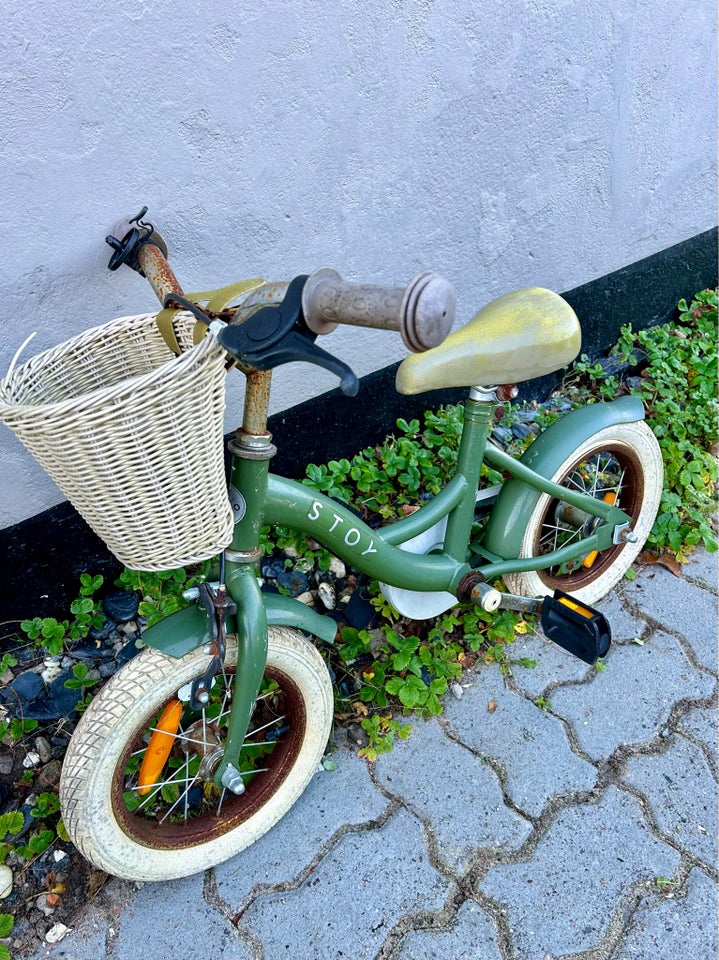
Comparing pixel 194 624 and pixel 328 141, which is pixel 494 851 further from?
pixel 328 141

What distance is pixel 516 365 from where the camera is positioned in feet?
5.43

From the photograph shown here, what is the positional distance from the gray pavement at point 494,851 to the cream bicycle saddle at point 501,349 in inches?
36.7

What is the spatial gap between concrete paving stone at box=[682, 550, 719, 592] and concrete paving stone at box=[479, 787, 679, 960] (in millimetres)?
938

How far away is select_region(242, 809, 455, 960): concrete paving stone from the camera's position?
4.99 ft

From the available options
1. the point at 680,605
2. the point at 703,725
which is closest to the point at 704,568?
the point at 680,605

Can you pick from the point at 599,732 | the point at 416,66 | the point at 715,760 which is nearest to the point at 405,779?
the point at 599,732

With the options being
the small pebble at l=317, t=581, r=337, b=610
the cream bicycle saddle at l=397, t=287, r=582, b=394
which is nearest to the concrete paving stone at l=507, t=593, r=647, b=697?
the small pebble at l=317, t=581, r=337, b=610

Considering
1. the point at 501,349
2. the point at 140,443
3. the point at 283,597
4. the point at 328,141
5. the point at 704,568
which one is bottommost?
the point at 704,568

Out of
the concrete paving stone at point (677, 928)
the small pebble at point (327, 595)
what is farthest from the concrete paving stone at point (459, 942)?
the small pebble at point (327, 595)

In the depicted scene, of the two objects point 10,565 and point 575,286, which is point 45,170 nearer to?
point 10,565

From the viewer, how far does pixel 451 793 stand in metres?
1.79

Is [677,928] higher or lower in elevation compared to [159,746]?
lower

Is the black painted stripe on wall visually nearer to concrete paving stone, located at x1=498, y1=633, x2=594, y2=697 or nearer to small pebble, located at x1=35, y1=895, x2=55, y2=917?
small pebble, located at x1=35, y1=895, x2=55, y2=917

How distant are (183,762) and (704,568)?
1.84 metres
